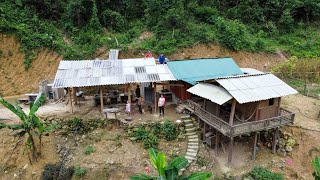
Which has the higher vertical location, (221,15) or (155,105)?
(221,15)

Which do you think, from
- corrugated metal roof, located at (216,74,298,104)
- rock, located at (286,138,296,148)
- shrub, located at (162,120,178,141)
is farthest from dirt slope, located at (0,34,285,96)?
rock, located at (286,138,296,148)

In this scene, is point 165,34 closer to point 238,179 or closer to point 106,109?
point 106,109

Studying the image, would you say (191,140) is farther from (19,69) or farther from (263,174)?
(19,69)

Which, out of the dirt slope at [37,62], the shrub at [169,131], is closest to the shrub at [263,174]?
the shrub at [169,131]

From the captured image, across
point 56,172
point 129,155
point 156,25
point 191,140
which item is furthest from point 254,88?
point 156,25

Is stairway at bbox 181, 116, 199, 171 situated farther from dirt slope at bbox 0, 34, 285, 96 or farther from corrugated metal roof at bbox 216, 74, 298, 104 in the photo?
dirt slope at bbox 0, 34, 285, 96

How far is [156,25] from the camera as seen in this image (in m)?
30.4

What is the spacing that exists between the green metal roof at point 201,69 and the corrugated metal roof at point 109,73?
703mm

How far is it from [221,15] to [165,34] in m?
9.62

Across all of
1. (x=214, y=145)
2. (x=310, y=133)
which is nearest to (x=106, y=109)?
(x=214, y=145)

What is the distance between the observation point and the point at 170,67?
19.9 meters

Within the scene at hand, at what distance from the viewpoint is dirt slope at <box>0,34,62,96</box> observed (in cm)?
2405

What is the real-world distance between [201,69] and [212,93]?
15.7 feet

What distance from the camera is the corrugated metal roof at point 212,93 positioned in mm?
14984
